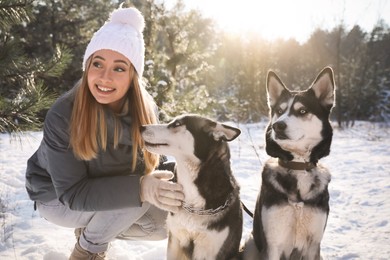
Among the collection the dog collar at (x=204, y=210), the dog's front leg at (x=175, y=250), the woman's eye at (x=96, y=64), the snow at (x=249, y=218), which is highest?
the woman's eye at (x=96, y=64)

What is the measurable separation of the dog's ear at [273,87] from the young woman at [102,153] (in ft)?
3.21

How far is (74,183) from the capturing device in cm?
212

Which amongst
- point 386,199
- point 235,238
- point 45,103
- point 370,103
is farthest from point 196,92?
point 370,103

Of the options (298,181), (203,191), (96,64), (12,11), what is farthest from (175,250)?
(12,11)

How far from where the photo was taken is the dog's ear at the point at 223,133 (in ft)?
6.95

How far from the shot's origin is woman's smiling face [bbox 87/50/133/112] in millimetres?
2127

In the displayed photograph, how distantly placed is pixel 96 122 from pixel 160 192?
66 centimetres

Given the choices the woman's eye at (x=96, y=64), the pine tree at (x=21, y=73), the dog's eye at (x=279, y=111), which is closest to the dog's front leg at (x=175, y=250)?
the dog's eye at (x=279, y=111)

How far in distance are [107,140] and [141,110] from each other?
34 cm

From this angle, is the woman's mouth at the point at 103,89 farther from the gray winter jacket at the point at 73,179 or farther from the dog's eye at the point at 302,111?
the dog's eye at the point at 302,111

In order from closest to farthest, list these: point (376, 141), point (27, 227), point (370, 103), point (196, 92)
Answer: point (27, 227) < point (196, 92) < point (376, 141) < point (370, 103)

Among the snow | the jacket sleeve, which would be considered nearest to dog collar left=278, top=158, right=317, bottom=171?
the jacket sleeve

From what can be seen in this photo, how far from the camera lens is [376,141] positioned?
9727 mm

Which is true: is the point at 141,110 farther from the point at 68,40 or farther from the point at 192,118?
the point at 68,40
